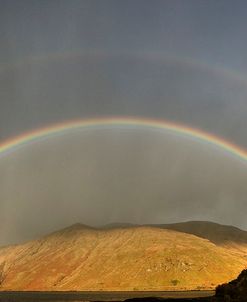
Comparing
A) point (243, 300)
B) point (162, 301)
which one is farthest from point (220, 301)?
point (162, 301)

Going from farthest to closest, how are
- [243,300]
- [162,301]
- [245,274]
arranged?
[162,301] → [245,274] → [243,300]

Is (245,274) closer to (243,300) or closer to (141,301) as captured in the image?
(243,300)

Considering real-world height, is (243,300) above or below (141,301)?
below

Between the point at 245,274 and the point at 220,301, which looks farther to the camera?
the point at 245,274

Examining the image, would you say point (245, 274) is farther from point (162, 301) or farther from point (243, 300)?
point (162, 301)

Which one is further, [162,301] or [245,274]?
[162,301]

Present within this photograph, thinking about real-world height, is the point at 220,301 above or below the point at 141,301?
below

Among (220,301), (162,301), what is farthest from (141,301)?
(220,301)

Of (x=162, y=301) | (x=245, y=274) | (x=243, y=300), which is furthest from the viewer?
(x=162, y=301)
